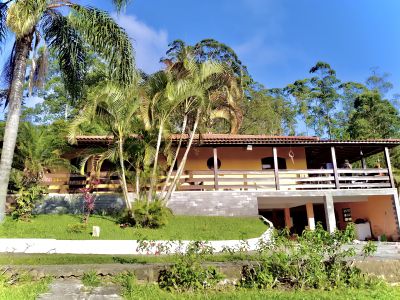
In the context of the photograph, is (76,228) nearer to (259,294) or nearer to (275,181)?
(259,294)

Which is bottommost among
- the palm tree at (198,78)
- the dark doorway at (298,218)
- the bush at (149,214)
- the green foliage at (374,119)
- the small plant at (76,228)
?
the small plant at (76,228)

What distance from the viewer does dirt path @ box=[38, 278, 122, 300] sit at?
17.4 ft

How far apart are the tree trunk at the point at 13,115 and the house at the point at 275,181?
4.93 metres

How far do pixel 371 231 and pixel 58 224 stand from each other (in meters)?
15.4

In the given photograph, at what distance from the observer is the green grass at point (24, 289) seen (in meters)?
5.04

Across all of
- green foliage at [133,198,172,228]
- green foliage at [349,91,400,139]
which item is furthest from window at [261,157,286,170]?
green foliage at [349,91,400,139]

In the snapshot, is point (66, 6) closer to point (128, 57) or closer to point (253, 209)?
Result: point (128, 57)

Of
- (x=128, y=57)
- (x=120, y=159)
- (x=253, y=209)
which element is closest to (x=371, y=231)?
(x=253, y=209)

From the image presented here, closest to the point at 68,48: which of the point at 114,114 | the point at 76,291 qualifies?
the point at 114,114

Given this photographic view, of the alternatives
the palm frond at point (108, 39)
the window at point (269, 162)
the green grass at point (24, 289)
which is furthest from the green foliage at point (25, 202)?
the window at point (269, 162)

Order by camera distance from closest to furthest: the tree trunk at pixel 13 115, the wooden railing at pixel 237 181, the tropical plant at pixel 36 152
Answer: the tree trunk at pixel 13 115, the tropical plant at pixel 36 152, the wooden railing at pixel 237 181

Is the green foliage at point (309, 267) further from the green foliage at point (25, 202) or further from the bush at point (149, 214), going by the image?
the green foliage at point (25, 202)

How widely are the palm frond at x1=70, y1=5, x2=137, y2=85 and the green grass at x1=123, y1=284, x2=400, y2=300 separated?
836cm

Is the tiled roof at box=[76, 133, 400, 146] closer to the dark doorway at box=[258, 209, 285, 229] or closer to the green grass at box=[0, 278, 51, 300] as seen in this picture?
the dark doorway at box=[258, 209, 285, 229]
